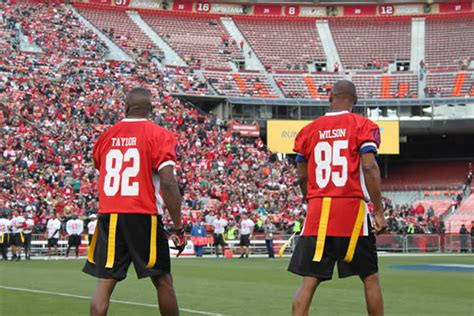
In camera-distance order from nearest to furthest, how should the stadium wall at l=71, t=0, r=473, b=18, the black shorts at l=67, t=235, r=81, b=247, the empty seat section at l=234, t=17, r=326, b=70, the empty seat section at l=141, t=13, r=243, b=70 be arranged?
1. the black shorts at l=67, t=235, r=81, b=247
2. the empty seat section at l=141, t=13, r=243, b=70
3. the empty seat section at l=234, t=17, r=326, b=70
4. the stadium wall at l=71, t=0, r=473, b=18

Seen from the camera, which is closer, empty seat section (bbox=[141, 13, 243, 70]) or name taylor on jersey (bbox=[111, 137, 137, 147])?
name taylor on jersey (bbox=[111, 137, 137, 147])

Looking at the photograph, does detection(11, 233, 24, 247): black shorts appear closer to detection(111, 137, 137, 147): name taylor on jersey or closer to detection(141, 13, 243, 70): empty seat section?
detection(111, 137, 137, 147): name taylor on jersey

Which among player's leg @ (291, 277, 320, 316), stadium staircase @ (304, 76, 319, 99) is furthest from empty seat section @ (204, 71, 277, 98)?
player's leg @ (291, 277, 320, 316)

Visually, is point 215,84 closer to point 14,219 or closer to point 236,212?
point 236,212

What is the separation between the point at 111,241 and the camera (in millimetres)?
7664

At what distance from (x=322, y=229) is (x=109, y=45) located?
46147 millimetres

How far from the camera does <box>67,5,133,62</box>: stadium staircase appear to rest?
2031 inches

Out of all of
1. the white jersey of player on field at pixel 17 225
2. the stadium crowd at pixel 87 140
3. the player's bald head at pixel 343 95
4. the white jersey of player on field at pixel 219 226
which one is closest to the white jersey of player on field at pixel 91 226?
the white jersey of player on field at pixel 17 225

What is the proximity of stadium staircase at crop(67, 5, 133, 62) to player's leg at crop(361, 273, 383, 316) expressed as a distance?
44.5 meters

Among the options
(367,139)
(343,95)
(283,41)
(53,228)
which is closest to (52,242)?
(53,228)

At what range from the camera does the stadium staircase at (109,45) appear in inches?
2031

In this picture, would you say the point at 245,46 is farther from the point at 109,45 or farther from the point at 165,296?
the point at 165,296

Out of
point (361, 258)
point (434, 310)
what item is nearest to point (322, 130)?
point (361, 258)

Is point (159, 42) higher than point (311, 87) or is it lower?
higher
